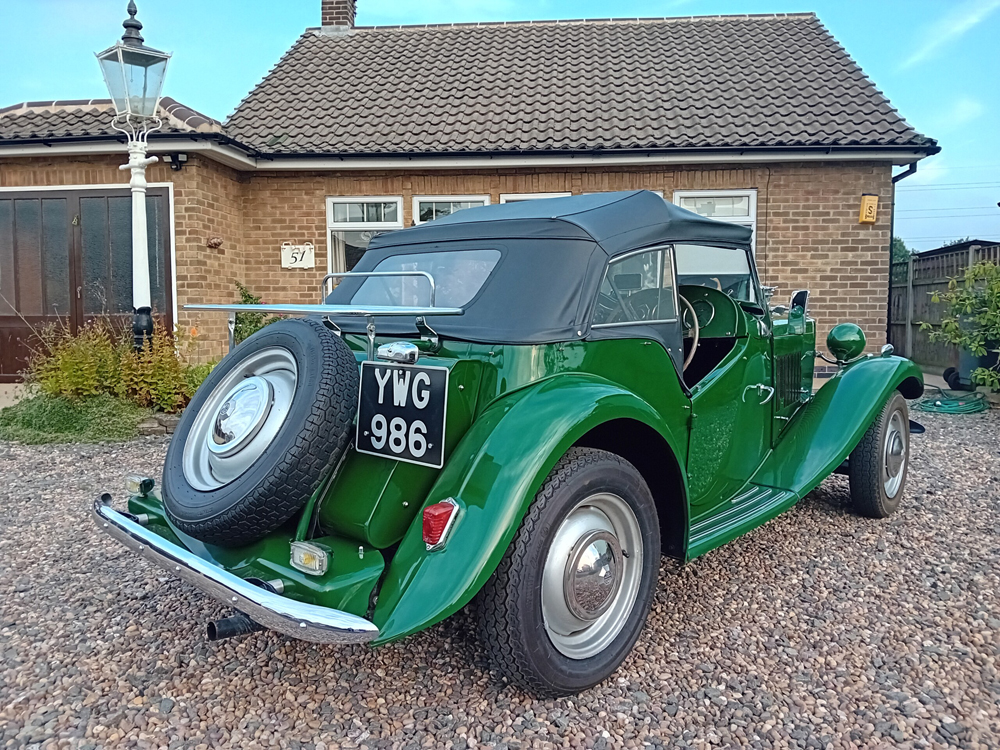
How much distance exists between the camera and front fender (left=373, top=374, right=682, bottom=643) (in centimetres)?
203

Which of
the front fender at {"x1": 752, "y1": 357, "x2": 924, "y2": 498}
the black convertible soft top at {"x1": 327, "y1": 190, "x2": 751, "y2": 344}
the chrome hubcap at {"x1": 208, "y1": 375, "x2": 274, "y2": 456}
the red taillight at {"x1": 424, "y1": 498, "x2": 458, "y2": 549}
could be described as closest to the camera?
the red taillight at {"x1": 424, "y1": 498, "x2": 458, "y2": 549}

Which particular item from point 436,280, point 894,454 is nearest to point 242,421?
point 436,280

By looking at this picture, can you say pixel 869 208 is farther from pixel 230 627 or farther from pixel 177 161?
pixel 230 627

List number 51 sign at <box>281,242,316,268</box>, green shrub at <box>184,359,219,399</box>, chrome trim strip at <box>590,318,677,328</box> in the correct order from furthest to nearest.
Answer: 1. number 51 sign at <box>281,242,316,268</box>
2. green shrub at <box>184,359,219,399</box>
3. chrome trim strip at <box>590,318,677,328</box>

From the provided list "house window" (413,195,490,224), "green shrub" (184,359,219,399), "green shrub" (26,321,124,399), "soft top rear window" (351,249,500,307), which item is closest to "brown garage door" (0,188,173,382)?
"green shrub" (26,321,124,399)

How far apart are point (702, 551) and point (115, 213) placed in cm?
881

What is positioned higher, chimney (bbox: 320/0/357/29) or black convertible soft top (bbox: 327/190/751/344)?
chimney (bbox: 320/0/357/29)

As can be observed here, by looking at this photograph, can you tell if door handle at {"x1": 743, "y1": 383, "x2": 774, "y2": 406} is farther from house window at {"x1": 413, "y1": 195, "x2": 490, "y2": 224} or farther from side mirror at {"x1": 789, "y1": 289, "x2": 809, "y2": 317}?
house window at {"x1": 413, "y1": 195, "x2": 490, "y2": 224}

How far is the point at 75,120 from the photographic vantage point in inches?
354

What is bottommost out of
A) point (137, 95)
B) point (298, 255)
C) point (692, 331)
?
point (692, 331)

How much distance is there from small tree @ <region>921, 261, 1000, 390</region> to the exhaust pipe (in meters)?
8.43

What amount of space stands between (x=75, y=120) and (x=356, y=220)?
143 inches

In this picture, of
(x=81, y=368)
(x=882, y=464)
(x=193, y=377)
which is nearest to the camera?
→ (x=882, y=464)

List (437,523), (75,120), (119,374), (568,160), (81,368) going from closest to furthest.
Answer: (437,523), (81,368), (119,374), (75,120), (568,160)
